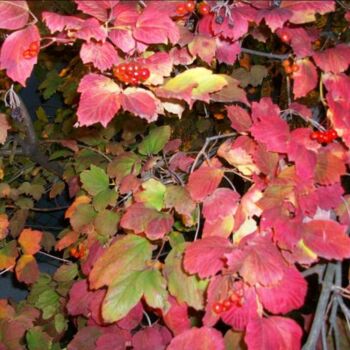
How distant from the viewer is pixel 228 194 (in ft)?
2.76

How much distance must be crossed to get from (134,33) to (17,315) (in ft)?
3.94

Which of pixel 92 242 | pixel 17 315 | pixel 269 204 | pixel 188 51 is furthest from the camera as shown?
pixel 17 315

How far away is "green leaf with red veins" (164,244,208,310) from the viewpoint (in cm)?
86

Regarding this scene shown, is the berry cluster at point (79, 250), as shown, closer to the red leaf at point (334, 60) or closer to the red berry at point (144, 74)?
the red berry at point (144, 74)

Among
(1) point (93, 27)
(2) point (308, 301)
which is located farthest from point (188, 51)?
(2) point (308, 301)

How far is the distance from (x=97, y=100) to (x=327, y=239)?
0.43 meters

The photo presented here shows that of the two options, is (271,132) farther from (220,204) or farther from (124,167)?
(124,167)

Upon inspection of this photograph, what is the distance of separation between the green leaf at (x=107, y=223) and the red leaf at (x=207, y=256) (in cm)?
35

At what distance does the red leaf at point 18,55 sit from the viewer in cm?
69

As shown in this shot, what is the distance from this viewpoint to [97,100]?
0.71m

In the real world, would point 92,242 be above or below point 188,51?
below

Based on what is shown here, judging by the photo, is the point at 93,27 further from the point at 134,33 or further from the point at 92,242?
the point at 92,242

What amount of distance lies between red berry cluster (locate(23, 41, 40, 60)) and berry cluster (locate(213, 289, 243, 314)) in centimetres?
48

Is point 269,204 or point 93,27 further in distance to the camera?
point 269,204
